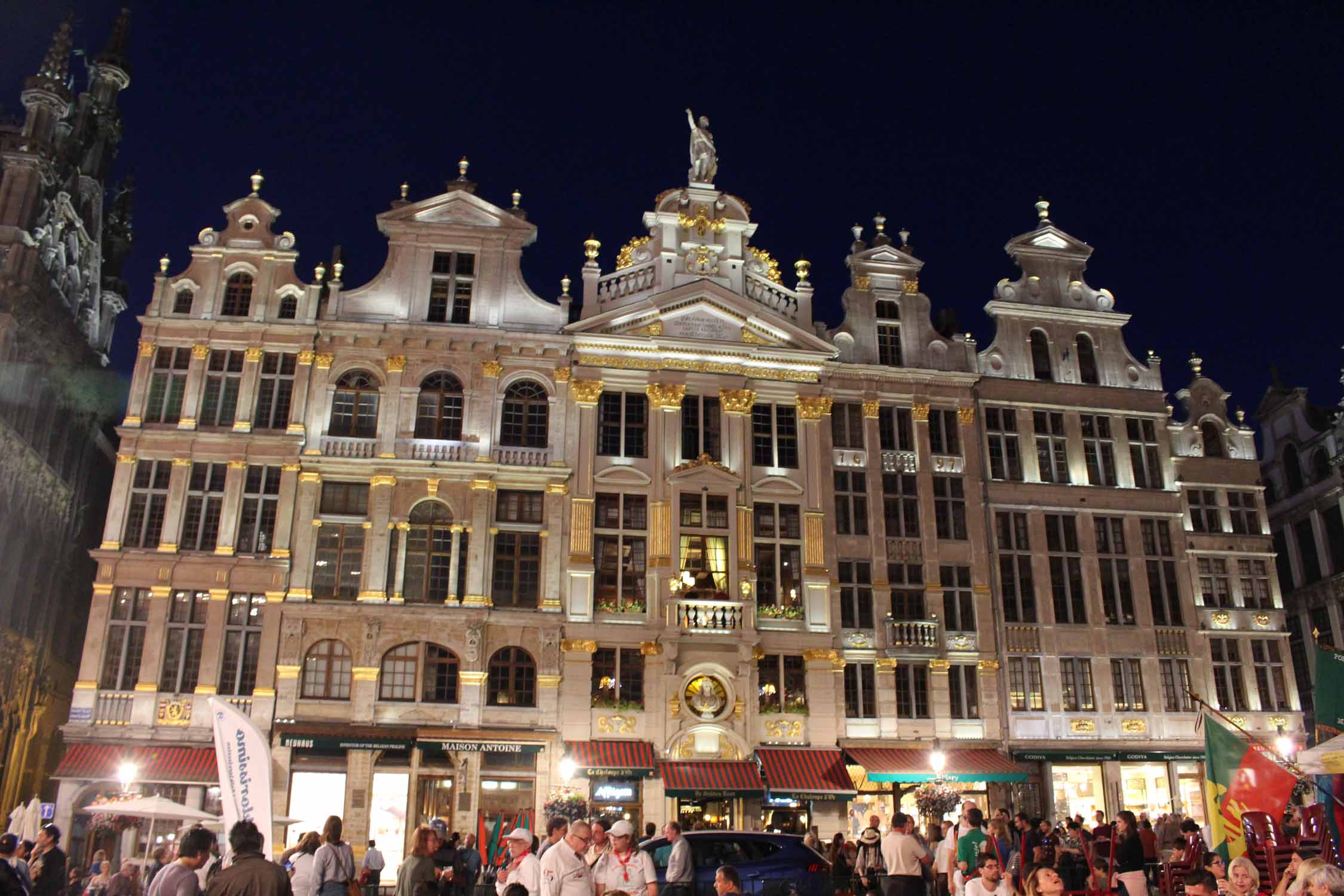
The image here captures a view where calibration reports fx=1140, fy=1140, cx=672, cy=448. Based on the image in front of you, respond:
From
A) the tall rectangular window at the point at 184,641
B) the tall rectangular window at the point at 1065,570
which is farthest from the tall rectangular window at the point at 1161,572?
the tall rectangular window at the point at 184,641

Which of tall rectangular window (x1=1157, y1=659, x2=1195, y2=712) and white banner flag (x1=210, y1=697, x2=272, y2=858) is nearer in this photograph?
white banner flag (x1=210, y1=697, x2=272, y2=858)

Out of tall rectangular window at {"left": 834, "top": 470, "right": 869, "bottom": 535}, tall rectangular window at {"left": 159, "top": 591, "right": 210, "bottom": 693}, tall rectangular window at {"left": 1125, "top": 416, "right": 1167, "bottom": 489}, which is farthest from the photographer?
tall rectangular window at {"left": 1125, "top": 416, "right": 1167, "bottom": 489}

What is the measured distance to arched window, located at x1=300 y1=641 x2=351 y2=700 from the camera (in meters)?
30.9

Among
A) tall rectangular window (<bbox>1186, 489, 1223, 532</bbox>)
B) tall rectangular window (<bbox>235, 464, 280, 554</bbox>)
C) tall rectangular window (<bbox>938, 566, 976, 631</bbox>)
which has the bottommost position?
tall rectangular window (<bbox>938, 566, 976, 631</bbox>)

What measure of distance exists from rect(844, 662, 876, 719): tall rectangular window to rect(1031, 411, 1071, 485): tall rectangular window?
8871 millimetres

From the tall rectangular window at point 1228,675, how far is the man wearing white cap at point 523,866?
2898cm

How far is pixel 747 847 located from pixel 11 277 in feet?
90.6

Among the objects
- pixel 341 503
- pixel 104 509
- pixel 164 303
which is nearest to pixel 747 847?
pixel 341 503

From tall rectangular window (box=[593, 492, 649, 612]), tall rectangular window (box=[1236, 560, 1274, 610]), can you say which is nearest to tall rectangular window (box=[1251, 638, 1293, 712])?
tall rectangular window (box=[1236, 560, 1274, 610])

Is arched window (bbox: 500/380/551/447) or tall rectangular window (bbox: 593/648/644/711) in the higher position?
arched window (bbox: 500/380/551/447)

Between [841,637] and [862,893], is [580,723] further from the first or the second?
[862,893]

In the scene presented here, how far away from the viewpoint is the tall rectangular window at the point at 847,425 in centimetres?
3594

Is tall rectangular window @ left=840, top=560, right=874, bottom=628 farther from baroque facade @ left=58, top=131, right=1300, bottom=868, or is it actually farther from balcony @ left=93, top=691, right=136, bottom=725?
balcony @ left=93, top=691, right=136, bottom=725

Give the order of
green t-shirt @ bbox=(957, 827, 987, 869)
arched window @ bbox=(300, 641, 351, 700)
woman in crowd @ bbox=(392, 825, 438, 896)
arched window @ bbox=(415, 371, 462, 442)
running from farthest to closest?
arched window @ bbox=(415, 371, 462, 442) < arched window @ bbox=(300, 641, 351, 700) < green t-shirt @ bbox=(957, 827, 987, 869) < woman in crowd @ bbox=(392, 825, 438, 896)
